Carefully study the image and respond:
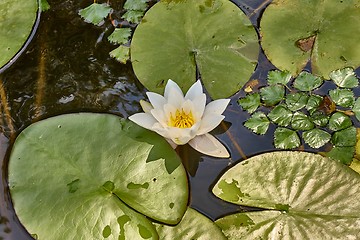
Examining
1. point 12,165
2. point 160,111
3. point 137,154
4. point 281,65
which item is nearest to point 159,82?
point 160,111

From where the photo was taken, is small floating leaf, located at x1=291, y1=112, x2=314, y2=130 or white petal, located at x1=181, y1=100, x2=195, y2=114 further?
small floating leaf, located at x1=291, y1=112, x2=314, y2=130

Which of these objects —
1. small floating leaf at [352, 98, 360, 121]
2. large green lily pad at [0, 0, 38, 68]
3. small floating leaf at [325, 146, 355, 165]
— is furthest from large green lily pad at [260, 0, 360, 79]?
large green lily pad at [0, 0, 38, 68]

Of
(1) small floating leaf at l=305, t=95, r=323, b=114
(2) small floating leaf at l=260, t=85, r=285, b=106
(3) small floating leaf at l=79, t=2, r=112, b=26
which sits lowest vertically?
(1) small floating leaf at l=305, t=95, r=323, b=114

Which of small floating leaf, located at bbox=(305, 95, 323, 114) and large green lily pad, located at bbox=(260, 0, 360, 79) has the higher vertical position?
large green lily pad, located at bbox=(260, 0, 360, 79)

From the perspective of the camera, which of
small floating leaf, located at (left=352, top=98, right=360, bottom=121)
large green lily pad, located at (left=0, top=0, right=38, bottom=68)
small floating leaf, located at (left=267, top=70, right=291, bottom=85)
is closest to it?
small floating leaf, located at (left=352, top=98, right=360, bottom=121)

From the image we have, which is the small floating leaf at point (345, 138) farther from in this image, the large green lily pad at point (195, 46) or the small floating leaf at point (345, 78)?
the large green lily pad at point (195, 46)

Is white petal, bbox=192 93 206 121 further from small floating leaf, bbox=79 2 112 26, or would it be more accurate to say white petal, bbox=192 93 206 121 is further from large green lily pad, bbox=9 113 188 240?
small floating leaf, bbox=79 2 112 26

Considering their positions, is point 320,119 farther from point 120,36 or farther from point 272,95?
point 120,36

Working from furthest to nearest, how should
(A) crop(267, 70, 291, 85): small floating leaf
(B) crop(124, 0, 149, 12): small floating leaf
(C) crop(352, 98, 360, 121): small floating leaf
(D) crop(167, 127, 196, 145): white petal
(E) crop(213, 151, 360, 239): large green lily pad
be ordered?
(B) crop(124, 0, 149, 12): small floating leaf
(A) crop(267, 70, 291, 85): small floating leaf
(C) crop(352, 98, 360, 121): small floating leaf
(D) crop(167, 127, 196, 145): white petal
(E) crop(213, 151, 360, 239): large green lily pad
